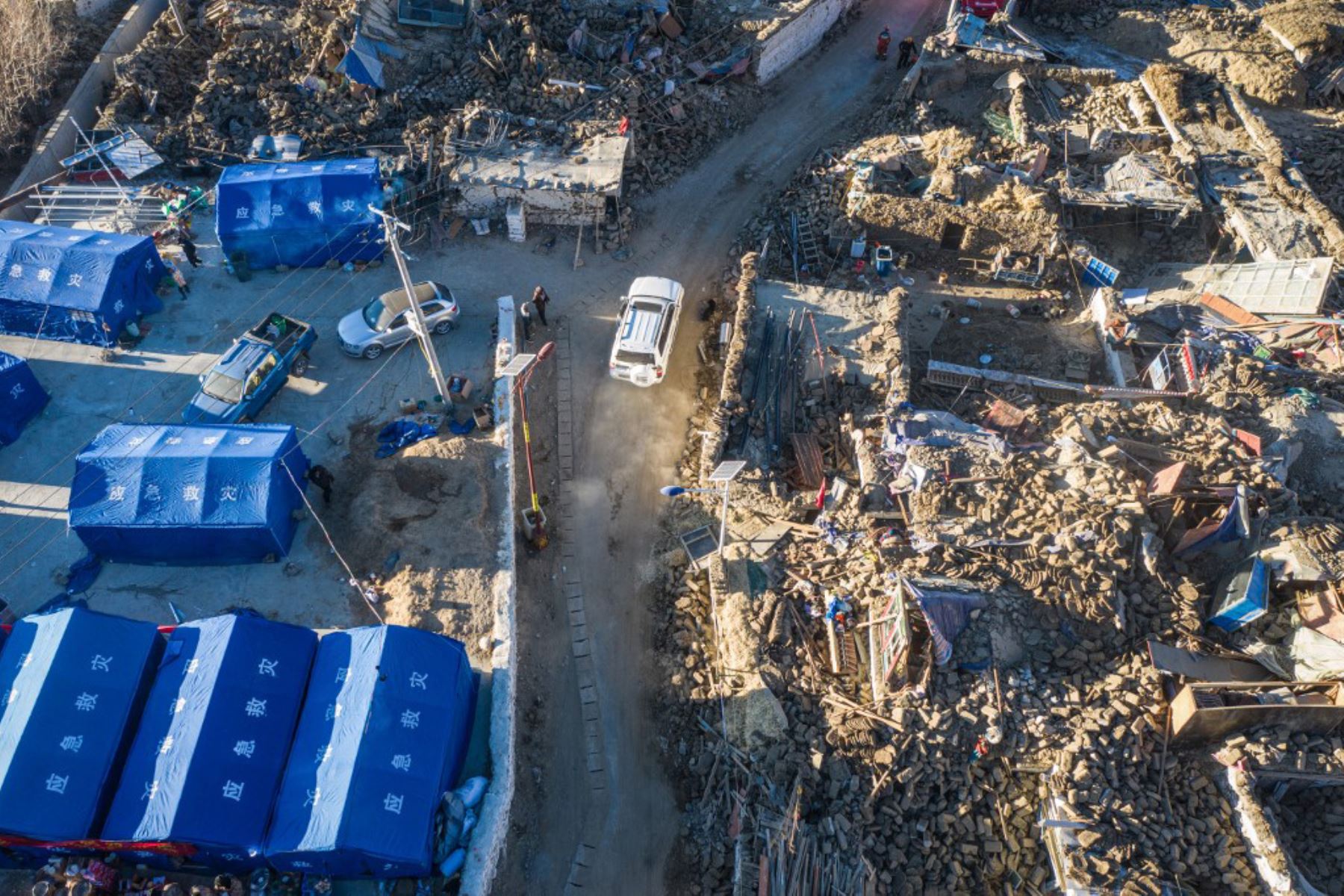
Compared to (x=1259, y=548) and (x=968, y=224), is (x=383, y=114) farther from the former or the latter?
(x=1259, y=548)

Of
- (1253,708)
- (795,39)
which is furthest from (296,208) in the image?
(1253,708)

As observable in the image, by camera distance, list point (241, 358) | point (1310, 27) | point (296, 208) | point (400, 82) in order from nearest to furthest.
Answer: point (241, 358) < point (296, 208) < point (400, 82) < point (1310, 27)

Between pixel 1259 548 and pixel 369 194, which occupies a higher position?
pixel 369 194

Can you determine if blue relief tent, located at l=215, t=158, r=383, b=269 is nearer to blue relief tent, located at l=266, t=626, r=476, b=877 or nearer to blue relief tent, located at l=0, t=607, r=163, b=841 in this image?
blue relief tent, located at l=0, t=607, r=163, b=841

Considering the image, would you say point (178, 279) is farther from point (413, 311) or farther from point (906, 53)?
point (906, 53)

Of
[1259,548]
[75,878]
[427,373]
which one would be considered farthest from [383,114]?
[1259,548]

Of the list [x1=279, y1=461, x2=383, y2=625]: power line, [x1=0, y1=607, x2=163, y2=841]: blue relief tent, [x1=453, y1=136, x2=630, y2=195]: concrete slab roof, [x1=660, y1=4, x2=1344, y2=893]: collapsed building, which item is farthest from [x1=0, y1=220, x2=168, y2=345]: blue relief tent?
[x1=660, y1=4, x2=1344, y2=893]: collapsed building
